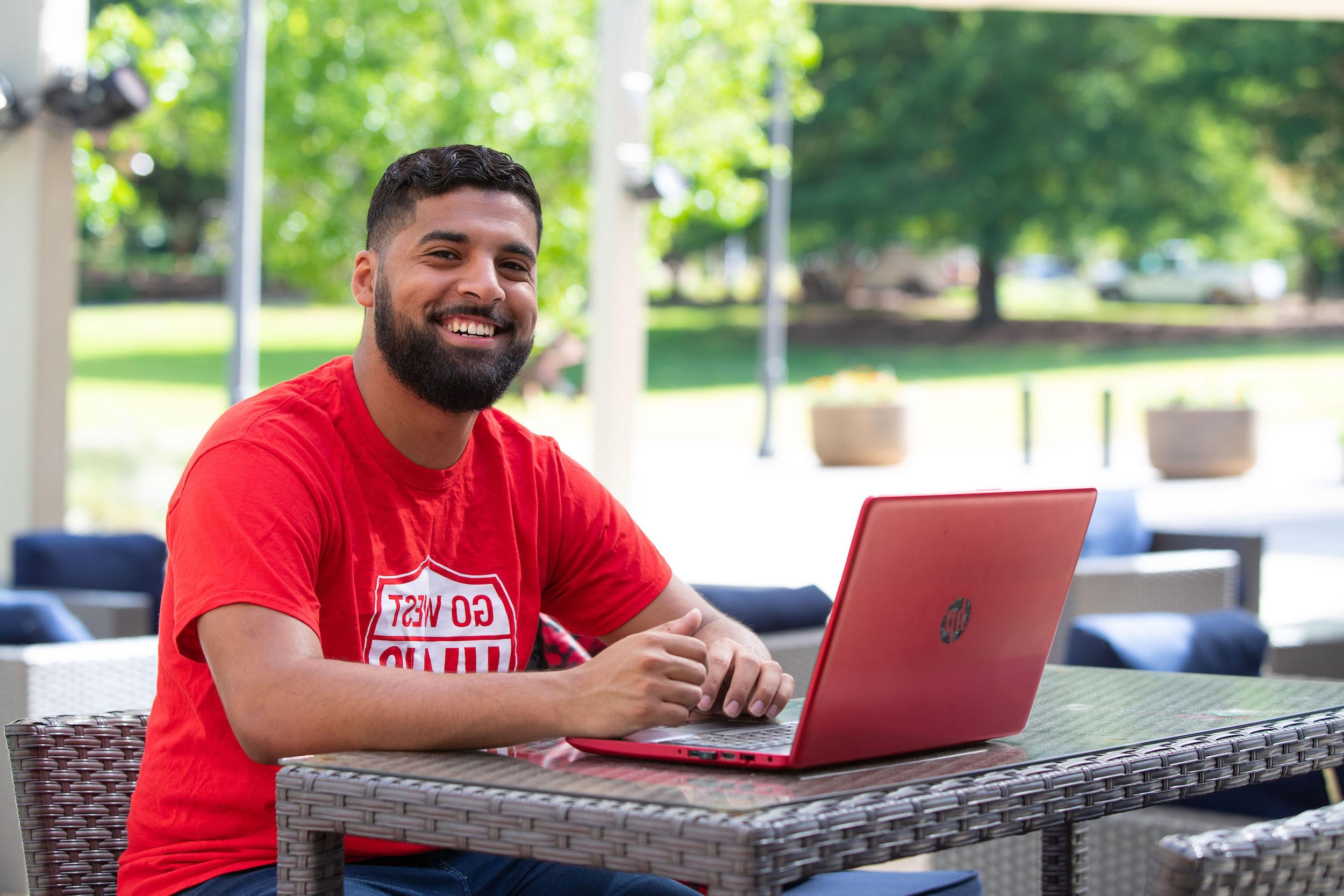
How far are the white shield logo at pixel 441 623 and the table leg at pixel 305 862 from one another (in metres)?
0.32

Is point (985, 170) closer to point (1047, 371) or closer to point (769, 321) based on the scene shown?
point (1047, 371)

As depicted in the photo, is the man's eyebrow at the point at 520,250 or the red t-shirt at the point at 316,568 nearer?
the red t-shirt at the point at 316,568

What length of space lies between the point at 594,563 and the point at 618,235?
5595 mm

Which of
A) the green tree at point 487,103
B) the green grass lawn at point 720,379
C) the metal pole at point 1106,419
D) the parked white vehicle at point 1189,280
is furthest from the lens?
the parked white vehicle at point 1189,280

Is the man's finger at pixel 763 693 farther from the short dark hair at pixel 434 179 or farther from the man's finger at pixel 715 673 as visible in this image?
the short dark hair at pixel 434 179

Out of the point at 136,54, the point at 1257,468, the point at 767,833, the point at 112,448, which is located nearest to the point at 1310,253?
the point at 1257,468

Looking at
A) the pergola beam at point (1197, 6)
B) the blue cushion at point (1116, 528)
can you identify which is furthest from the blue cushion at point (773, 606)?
the pergola beam at point (1197, 6)

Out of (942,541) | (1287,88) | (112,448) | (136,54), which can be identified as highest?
(1287,88)

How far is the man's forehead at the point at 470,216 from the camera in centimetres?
185

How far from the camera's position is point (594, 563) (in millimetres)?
2078

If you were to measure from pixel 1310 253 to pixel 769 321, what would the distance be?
20375 mm

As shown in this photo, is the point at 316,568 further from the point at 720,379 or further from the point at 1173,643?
the point at 720,379

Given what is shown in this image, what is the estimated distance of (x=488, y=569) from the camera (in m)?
1.85

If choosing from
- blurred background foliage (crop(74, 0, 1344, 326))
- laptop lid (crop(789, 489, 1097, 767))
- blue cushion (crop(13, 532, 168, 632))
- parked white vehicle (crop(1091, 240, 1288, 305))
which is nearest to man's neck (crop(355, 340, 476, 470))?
laptop lid (crop(789, 489, 1097, 767))
